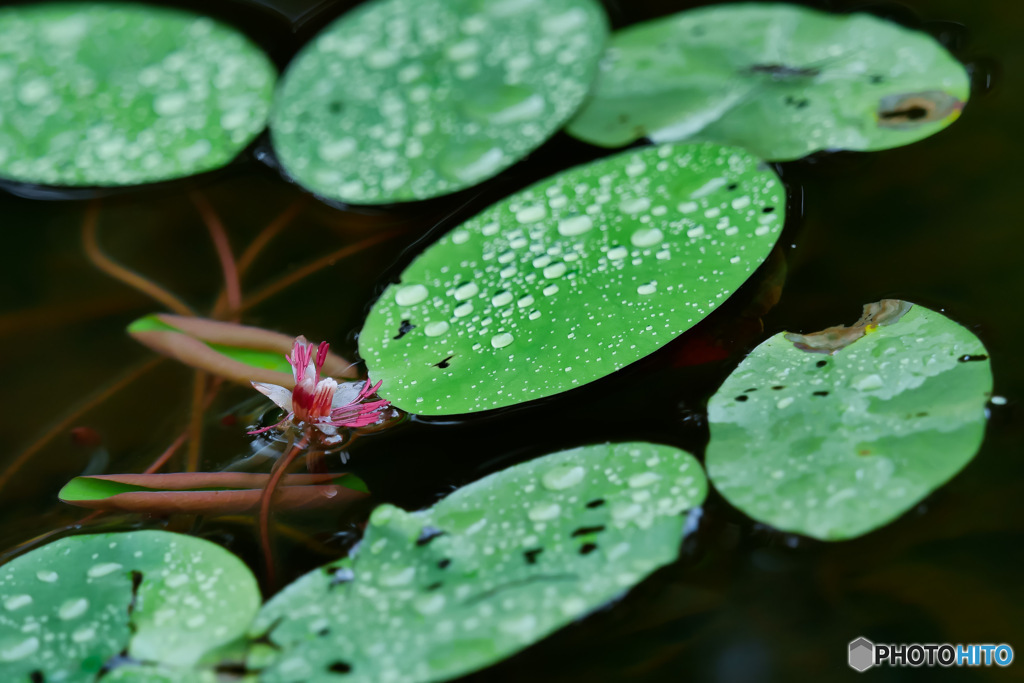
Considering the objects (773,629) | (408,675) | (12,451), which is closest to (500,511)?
(408,675)

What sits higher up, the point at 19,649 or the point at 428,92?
the point at 428,92

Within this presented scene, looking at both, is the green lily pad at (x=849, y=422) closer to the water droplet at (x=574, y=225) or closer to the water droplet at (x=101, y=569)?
the water droplet at (x=574, y=225)

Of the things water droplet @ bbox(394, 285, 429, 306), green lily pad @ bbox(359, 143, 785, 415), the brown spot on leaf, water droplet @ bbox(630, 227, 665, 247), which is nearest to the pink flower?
green lily pad @ bbox(359, 143, 785, 415)

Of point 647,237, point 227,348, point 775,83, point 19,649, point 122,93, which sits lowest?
point 19,649

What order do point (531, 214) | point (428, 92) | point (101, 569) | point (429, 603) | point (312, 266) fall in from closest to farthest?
point (429, 603)
point (101, 569)
point (531, 214)
point (312, 266)
point (428, 92)

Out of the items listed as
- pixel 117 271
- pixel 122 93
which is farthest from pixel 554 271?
pixel 122 93

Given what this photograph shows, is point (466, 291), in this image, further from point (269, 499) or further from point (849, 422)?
point (849, 422)

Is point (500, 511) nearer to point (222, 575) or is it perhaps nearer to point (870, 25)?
point (222, 575)
